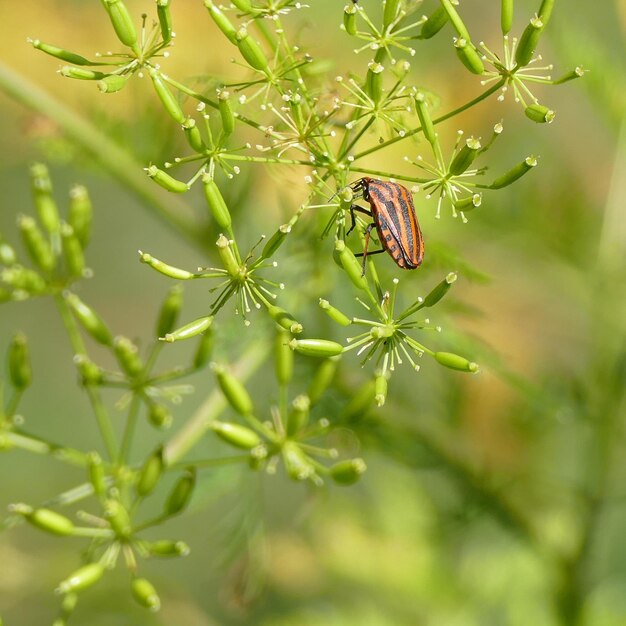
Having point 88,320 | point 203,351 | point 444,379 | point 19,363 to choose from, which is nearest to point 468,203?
point 203,351

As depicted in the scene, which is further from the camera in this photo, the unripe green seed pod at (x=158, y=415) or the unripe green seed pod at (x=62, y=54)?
the unripe green seed pod at (x=158, y=415)

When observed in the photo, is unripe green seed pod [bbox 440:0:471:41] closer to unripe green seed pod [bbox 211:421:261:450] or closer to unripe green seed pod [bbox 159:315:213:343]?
unripe green seed pod [bbox 159:315:213:343]

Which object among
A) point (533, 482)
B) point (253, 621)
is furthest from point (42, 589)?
point (533, 482)

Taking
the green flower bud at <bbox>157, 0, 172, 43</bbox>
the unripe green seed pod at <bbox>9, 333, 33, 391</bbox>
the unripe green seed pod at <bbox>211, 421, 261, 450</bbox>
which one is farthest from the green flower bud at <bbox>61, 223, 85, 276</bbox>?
the green flower bud at <bbox>157, 0, 172, 43</bbox>

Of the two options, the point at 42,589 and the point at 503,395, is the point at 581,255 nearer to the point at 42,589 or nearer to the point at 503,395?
the point at 503,395

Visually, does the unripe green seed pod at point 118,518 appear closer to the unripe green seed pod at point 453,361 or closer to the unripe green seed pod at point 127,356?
the unripe green seed pod at point 127,356

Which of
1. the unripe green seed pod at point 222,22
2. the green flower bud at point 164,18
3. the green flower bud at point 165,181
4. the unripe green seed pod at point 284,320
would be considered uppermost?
the green flower bud at point 164,18

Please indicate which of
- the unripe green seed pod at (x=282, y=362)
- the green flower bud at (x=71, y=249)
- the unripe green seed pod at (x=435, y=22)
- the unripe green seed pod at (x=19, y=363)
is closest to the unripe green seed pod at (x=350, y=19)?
the unripe green seed pod at (x=435, y=22)
